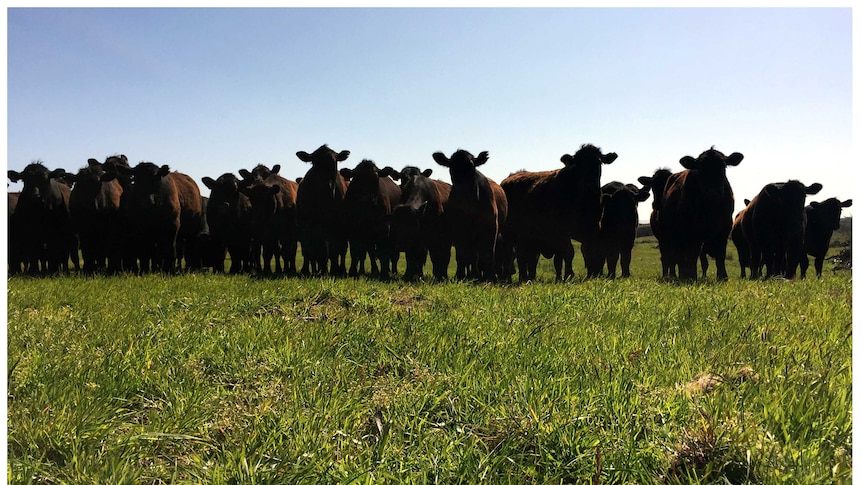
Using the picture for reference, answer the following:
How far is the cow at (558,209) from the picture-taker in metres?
11.6

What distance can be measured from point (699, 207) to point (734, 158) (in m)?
1.37

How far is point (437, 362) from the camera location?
3359 mm

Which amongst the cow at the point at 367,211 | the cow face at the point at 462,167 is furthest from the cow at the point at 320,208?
the cow face at the point at 462,167

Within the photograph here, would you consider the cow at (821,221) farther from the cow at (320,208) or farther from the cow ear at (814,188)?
the cow at (320,208)

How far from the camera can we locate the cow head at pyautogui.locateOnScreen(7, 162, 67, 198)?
38.1ft

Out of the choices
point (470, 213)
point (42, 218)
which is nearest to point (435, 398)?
point (470, 213)

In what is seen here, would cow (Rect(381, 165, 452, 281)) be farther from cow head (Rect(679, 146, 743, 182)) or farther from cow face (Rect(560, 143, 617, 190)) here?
cow head (Rect(679, 146, 743, 182))

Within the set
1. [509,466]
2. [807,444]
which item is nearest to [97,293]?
[509,466]

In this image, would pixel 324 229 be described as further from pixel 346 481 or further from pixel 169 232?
pixel 346 481

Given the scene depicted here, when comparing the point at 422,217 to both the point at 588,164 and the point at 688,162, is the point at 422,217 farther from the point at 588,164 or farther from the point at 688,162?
the point at 688,162

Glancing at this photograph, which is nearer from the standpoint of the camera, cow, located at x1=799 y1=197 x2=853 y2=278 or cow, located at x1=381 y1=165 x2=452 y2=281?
cow, located at x1=381 y1=165 x2=452 y2=281

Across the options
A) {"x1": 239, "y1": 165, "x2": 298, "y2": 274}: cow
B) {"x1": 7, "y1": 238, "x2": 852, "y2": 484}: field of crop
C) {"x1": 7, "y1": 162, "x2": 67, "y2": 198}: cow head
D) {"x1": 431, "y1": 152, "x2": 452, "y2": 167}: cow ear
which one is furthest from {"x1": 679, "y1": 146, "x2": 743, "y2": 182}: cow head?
{"x1": 7, "y1": 162, "x2": 67, "y2": 198}: cow head

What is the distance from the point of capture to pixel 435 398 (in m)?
2.72

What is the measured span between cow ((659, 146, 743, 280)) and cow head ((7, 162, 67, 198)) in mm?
14242
